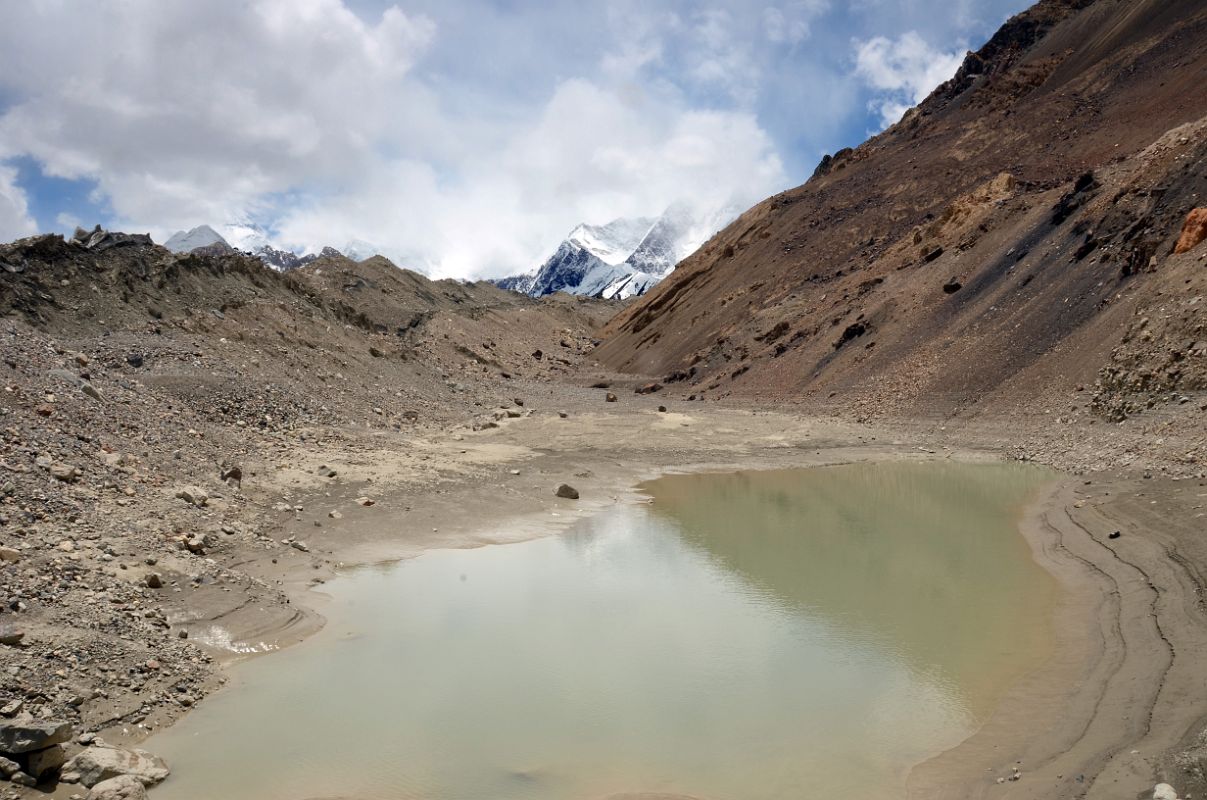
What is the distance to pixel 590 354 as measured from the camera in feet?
205

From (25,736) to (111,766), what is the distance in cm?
64

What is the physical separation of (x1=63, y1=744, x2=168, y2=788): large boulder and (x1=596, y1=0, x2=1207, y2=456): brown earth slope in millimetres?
19569

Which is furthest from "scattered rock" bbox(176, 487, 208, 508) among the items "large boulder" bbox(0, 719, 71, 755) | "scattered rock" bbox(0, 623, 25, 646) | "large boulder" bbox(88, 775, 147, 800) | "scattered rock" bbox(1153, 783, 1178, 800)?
→ "scattered rock" bbox(1153, 783, 1178, 800)

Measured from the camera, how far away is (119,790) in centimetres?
607

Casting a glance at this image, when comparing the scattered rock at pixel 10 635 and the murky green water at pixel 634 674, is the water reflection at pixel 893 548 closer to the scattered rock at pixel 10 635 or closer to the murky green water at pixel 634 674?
the murky green water at pixel 634 674

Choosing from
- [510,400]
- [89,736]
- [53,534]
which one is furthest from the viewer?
[510,400]

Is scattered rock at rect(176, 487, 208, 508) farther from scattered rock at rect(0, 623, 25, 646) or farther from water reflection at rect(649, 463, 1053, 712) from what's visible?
water reflection at rect(649, 463, 1053, 712)

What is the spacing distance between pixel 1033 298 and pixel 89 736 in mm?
31066

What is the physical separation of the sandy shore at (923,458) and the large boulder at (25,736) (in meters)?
2.80

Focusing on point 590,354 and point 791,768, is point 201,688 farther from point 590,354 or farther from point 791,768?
point 590,354

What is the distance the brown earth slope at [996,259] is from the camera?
24922 mm

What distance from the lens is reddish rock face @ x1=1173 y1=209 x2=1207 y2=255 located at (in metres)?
23.7

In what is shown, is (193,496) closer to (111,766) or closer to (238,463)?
(238,463)

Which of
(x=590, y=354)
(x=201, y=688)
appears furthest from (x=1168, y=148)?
(x=590, y=354)
